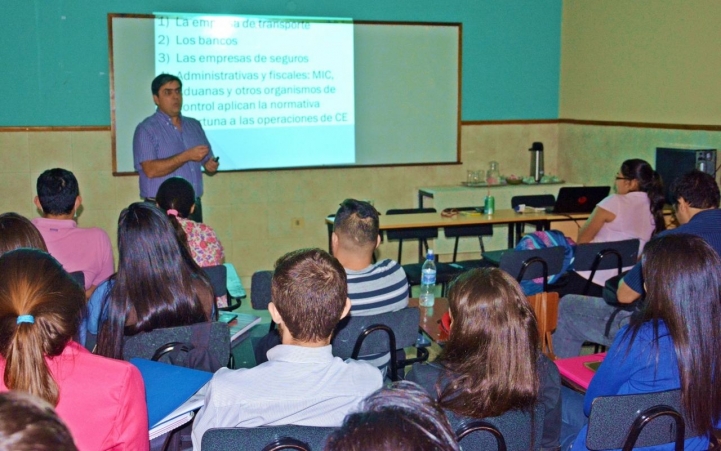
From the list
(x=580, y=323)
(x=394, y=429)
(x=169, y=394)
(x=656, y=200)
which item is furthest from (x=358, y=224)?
(x=656, y=200)

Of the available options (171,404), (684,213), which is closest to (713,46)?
(684,213)

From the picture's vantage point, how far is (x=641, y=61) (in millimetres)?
6820

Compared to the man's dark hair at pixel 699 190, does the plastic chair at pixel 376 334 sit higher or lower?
lower

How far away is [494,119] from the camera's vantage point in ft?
25.7

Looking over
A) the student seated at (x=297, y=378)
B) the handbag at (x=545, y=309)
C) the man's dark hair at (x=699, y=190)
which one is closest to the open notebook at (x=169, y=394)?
the student seated at (x=297, y=378)

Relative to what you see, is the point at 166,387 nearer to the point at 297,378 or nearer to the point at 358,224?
the point at 297,378

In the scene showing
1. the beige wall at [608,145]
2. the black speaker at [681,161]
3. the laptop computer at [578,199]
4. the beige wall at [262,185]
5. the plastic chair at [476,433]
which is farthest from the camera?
the beige wall at [262,185]

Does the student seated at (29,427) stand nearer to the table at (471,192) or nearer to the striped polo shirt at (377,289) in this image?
the striped polo shirt at (377,289)

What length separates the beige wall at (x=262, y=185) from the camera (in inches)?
257

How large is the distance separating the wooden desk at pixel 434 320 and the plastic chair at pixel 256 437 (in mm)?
1424

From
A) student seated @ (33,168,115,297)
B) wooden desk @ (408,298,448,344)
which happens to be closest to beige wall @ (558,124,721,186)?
wooden desk @ (408,298,448,344)

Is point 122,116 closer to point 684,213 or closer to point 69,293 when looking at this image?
point 684,213

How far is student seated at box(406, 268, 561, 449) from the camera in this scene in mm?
1957

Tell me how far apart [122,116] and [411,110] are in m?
2.79
